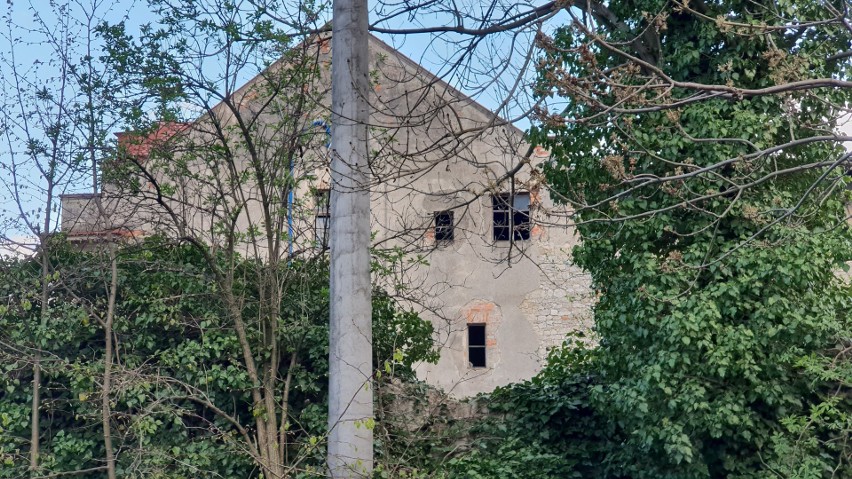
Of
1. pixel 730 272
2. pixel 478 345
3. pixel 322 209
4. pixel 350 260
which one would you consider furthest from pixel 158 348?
pixel 478 345

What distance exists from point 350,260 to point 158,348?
4.06 m

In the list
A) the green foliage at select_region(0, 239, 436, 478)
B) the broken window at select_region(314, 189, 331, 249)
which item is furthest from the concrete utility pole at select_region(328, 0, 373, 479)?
the green foliage at select_region(0, 239, 436, 478)

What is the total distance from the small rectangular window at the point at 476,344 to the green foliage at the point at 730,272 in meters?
9.04

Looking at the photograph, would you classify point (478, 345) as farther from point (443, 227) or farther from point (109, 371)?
point (109, 371)

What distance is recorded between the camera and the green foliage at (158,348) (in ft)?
34.1

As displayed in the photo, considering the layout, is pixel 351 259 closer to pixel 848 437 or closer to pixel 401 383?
pixel 401 383

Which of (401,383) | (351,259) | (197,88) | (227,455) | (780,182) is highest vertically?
(197,88)

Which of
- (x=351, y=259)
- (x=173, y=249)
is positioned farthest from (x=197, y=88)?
(x=351, y=259)

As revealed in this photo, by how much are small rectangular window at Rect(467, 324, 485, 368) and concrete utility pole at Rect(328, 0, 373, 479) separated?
1111 cm

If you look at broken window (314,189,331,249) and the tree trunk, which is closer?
the tree trunk

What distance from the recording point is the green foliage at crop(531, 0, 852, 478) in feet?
29.7

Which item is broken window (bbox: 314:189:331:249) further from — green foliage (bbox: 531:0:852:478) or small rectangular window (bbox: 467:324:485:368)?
small rectangular window (bbox: 467:324:485:368)

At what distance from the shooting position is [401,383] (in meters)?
11.2

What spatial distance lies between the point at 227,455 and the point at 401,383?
211 cm
